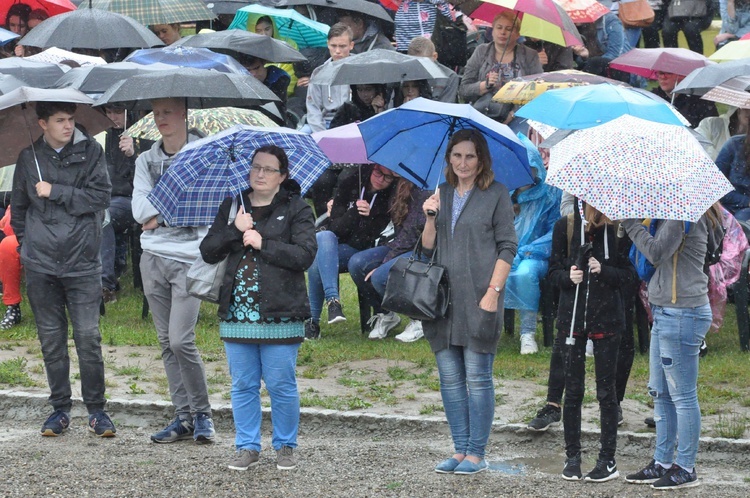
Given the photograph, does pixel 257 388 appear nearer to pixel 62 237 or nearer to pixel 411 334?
pixel 62 237

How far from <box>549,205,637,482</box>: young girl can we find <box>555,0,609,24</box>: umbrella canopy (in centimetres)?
781

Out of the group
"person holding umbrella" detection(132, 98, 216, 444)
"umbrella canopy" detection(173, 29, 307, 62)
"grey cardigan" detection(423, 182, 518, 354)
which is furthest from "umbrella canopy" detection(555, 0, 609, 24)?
"grey cardigan" detection(423, 182, 518, 354)

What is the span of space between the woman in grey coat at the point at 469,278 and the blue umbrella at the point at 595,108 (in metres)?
1.43

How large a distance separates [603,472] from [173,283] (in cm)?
294

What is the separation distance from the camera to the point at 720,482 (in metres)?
7.27

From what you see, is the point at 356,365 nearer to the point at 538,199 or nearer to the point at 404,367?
the point at 404,367

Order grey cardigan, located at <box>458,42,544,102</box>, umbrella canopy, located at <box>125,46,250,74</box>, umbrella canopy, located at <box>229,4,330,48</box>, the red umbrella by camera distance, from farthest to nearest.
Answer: umbrella canopy, located at <box>229,4,330,48</box>
the red umbrella
grey cardigan, located at <box>458,42,544,102</box>
umbrella canopy, located at <box>125,46,250,74</box>

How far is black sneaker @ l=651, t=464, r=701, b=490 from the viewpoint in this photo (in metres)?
7.00

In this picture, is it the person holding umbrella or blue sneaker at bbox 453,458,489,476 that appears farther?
the person holding umbrella

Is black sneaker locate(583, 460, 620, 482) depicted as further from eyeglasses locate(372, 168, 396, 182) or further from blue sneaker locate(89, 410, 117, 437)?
eyeglasses locate(372, 168, 396, 182)

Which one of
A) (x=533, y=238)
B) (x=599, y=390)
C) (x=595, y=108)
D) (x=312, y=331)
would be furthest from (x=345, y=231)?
(x=599, y=390)

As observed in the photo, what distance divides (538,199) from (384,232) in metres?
1.47

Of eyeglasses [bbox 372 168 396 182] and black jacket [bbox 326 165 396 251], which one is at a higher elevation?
eyeglasses [bbox 372 168 396 182]

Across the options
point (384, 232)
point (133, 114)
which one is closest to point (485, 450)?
point (384, 232)
